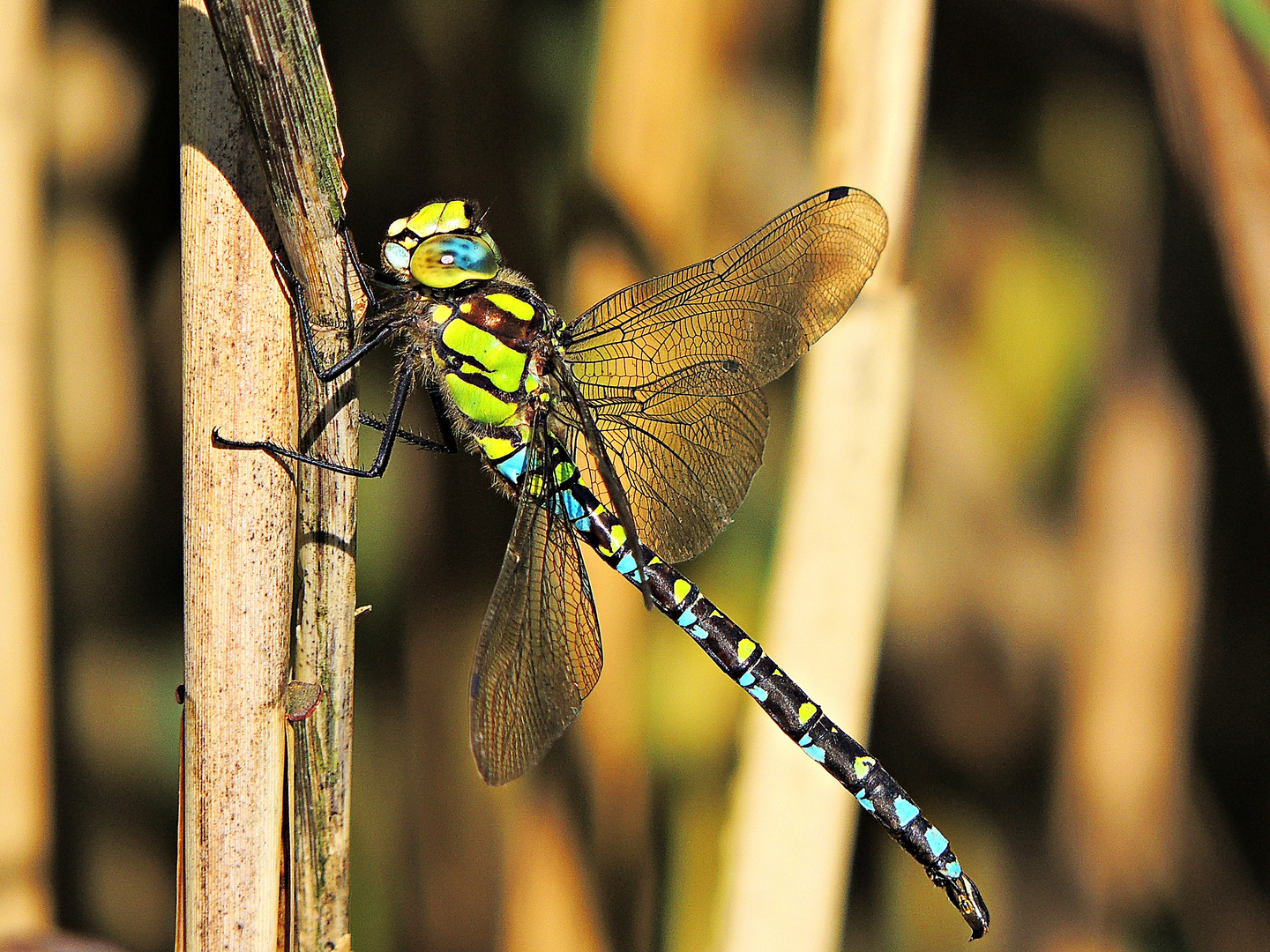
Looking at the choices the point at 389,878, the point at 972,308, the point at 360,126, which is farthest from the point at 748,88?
the point at 389,878

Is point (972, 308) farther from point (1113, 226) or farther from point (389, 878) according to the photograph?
point (389, 878)

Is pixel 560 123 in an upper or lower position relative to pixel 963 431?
upper

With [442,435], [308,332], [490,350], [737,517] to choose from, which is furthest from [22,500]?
[737,517]

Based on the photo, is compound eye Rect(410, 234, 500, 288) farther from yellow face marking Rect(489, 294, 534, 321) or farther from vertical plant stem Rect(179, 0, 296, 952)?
vertical plant stem Rect(179, 0, 296, 952)

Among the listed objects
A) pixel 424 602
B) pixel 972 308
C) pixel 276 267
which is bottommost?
pixel 276 267

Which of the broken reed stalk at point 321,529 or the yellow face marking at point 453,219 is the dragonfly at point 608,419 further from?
the broken reed stalk at point 321,529

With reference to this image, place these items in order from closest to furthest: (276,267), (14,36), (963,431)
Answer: (276,267), (14,36), (963,431)
